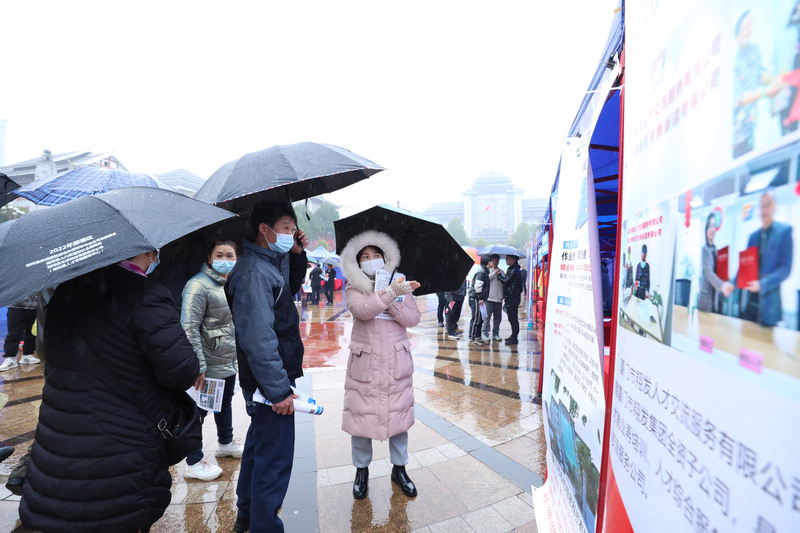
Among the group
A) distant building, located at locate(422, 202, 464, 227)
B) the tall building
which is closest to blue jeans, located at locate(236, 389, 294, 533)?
the tall building

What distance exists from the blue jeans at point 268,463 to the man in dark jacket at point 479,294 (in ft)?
21.6

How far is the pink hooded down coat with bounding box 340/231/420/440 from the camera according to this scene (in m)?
2.80

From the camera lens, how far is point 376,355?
9.32 ft

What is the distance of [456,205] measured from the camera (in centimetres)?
12088

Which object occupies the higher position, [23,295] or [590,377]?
[23,295]

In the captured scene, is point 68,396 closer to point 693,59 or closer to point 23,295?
point 23,295

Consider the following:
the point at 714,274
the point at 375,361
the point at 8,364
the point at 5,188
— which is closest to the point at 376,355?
the point at 375,361

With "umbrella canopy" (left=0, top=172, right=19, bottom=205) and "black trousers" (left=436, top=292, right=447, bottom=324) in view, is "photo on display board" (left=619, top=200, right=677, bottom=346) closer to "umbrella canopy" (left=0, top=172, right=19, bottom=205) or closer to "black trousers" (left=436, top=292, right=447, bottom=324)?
"umbrella canopy" (left=0, top=172, right=19, bottom=205)

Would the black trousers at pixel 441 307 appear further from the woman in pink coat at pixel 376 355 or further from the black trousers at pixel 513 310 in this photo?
the woman in pink coat at pixel 376 355

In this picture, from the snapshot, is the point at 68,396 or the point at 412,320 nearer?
the point at 68,396

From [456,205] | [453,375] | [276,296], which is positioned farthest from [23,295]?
[456,205]

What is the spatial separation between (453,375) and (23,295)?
18.1 ft

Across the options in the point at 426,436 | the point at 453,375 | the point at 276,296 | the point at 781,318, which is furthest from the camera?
the point at 453,375

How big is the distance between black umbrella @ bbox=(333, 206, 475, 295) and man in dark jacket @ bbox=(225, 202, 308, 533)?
23.1 inches
